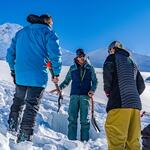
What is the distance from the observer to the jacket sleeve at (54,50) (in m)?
7.12

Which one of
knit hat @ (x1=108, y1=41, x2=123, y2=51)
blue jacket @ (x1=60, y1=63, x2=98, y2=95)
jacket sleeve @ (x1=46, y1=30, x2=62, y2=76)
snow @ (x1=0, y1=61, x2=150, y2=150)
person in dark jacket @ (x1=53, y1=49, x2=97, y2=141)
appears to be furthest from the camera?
blue jacket @ (x1=60, y1=63, x2=98, y2=95)

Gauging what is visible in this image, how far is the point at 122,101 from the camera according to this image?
6.60 m

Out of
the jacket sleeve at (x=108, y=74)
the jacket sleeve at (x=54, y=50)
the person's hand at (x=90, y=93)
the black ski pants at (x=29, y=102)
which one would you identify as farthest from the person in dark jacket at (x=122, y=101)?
the person's hand at (x=90, y=93)

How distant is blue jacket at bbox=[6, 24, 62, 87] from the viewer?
7.13 m

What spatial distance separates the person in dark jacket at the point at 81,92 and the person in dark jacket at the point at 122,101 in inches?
90.6

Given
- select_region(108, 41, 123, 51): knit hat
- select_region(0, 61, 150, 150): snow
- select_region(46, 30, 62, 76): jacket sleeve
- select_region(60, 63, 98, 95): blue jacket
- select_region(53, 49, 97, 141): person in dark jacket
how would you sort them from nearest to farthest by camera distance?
1. select_region(0, 61, 150, 150): snow
2. select_region(108, 41, 123, 51): knit hat
3. select_region(46, 30, 62, 76): jacket sleeve
4. select_region(53, 49, 97, 141): person in dark jacket
5. select_region(60, 63, 98, 95): blue jacket

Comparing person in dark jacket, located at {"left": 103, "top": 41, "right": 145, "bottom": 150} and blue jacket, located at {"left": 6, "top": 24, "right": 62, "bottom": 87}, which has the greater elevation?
blue jacket, located at {"left": 6, "top": 24, "right": 62, "bottom": 87}

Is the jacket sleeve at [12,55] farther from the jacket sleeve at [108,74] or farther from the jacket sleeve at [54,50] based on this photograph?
the jacket sleeve at [108,74]

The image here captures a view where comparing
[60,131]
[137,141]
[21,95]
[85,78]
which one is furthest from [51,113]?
[137,141]

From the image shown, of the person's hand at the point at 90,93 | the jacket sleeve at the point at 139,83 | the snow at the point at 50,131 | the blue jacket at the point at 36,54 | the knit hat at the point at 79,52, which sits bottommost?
the snow at the point at 50,131

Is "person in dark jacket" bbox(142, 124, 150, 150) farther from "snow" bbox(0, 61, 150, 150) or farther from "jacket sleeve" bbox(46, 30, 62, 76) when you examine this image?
"jacket sleeve" bbox(46, 30, 62, 76)

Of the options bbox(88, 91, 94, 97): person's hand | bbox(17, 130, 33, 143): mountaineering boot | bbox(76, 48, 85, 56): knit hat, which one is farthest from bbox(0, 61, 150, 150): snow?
bbox(76, 48, 85, 56): knit hat

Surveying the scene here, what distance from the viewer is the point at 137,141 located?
22.2 feet

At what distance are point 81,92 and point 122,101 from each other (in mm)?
2566
